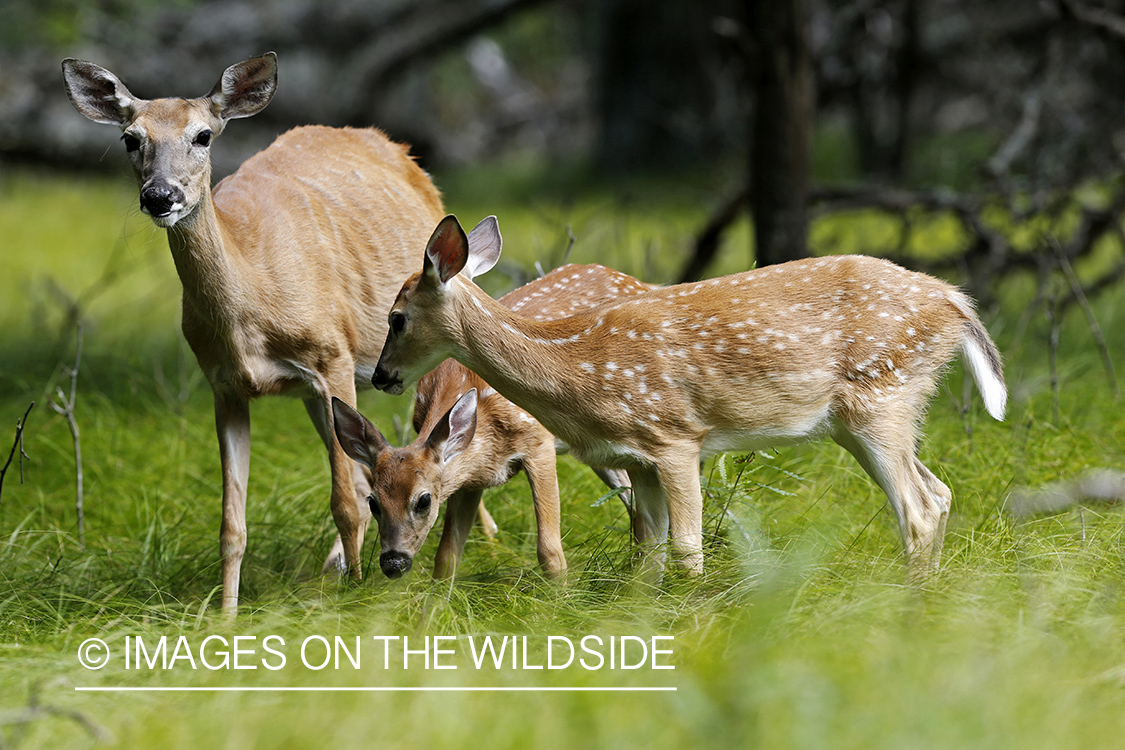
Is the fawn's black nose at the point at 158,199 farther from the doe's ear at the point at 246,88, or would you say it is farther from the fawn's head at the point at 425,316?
the fawn's head at the point at 425,316

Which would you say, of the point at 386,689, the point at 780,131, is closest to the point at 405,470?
the point at 386,689

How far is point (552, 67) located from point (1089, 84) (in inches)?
857

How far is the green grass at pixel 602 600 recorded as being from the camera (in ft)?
9.21

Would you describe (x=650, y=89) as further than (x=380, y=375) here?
Yes

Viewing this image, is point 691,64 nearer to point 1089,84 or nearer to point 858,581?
point 1089,84

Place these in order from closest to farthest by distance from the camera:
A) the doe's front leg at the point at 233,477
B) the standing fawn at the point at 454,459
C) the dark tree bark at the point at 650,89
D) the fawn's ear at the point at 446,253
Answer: the fawn's ear at the point at 446,253 < the standing fawn at the point at 454,459 < the doe's front leg at the point at 233,477 < the dark tree bark at the point at 650,89

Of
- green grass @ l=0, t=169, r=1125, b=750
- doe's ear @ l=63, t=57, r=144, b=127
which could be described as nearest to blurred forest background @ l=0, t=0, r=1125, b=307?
green grass @ l=0, t=169, r=1125, b=750

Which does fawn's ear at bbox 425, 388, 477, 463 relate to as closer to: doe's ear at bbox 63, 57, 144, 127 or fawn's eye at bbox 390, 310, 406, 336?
fawn's eye at bbox 390, 310, 406, 336

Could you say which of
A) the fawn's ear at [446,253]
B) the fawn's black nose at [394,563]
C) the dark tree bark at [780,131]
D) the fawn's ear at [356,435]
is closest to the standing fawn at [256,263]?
the fawn's ear at [356,435]

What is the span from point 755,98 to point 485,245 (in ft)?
10.3

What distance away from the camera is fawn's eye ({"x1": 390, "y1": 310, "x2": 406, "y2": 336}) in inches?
159

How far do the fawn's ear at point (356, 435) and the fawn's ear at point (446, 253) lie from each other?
620 millimetres

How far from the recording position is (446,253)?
13.0ft

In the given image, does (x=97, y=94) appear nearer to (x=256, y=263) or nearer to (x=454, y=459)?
(x=256, y=263)
